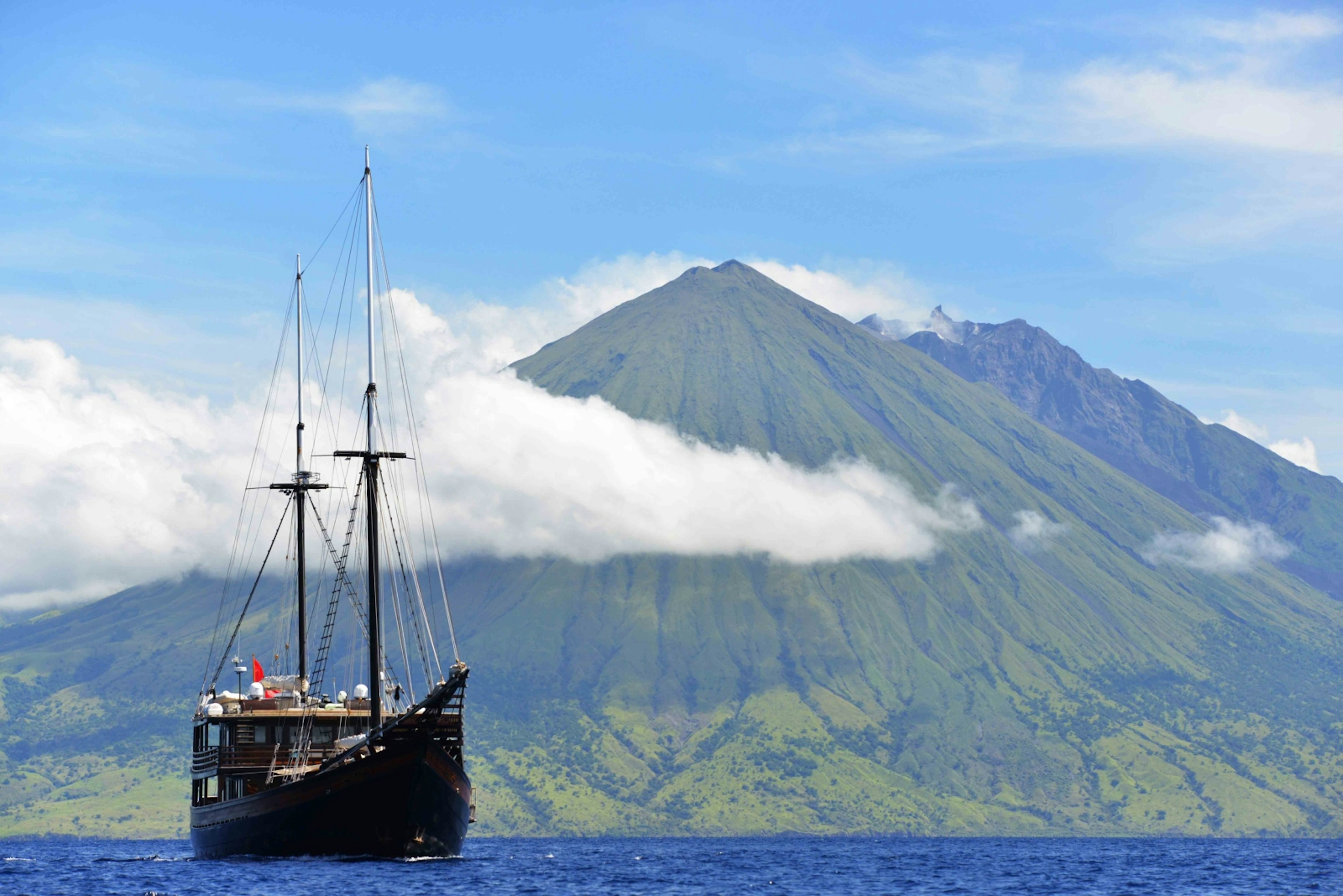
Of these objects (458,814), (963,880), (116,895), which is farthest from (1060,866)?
(116,895)

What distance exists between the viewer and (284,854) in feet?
360

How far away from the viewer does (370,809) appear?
344ft

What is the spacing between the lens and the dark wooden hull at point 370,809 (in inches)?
4085

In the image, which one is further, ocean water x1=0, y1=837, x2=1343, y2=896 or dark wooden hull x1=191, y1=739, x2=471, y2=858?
dark wooden hull x1=191, y1=739, x2=471, y2=858

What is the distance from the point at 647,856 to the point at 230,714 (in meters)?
88.0

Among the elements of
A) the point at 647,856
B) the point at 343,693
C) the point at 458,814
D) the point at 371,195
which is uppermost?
the point at 371,195

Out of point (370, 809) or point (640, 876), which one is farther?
point (640, 876)

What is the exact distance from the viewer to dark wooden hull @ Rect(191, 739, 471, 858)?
103750 millimetres

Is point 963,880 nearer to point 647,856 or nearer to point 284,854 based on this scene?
point 284,854

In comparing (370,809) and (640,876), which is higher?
(370,809)

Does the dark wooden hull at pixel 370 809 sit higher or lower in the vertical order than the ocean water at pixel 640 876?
higher

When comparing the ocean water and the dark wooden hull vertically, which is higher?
the dark wooden hull

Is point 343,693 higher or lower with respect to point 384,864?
higher

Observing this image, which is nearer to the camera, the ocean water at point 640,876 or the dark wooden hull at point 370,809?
the ocean water at point 640,876
